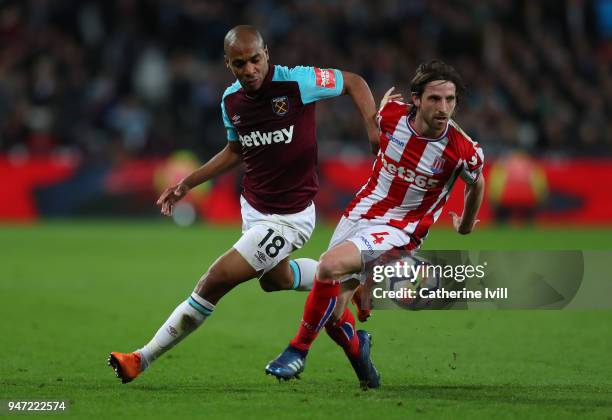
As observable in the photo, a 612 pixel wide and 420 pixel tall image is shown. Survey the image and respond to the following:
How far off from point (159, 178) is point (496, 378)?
1330 cm

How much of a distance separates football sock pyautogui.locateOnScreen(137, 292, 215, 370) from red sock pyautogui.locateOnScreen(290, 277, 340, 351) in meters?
0.56

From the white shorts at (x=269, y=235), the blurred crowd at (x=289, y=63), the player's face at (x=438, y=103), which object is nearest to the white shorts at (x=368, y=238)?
the white shorts at (x=269, y=235)

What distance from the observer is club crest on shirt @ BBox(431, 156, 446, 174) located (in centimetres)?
635

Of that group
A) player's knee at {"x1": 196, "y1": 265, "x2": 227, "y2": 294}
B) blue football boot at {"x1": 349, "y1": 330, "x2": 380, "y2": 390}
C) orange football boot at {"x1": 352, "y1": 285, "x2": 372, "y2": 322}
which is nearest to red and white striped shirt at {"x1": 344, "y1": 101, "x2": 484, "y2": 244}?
orange football boot at {"x1": 352, "y1": 285, "x2": 372, "y2": 322}

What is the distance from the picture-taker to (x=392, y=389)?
6.19m

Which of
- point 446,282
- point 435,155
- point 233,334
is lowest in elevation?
point 233,334

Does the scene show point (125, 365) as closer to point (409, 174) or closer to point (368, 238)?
point (368, 238)

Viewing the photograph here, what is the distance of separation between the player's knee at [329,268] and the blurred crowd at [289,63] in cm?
1368

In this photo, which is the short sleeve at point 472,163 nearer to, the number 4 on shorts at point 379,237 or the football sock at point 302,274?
the number 4 on shorts at point 379,237

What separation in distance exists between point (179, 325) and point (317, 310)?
32.7 inches

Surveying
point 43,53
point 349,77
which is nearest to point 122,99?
point 43,53

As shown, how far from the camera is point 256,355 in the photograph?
7.63 meters

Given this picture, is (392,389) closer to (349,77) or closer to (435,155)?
(435,155)

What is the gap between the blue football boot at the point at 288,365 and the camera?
6.05 metres
